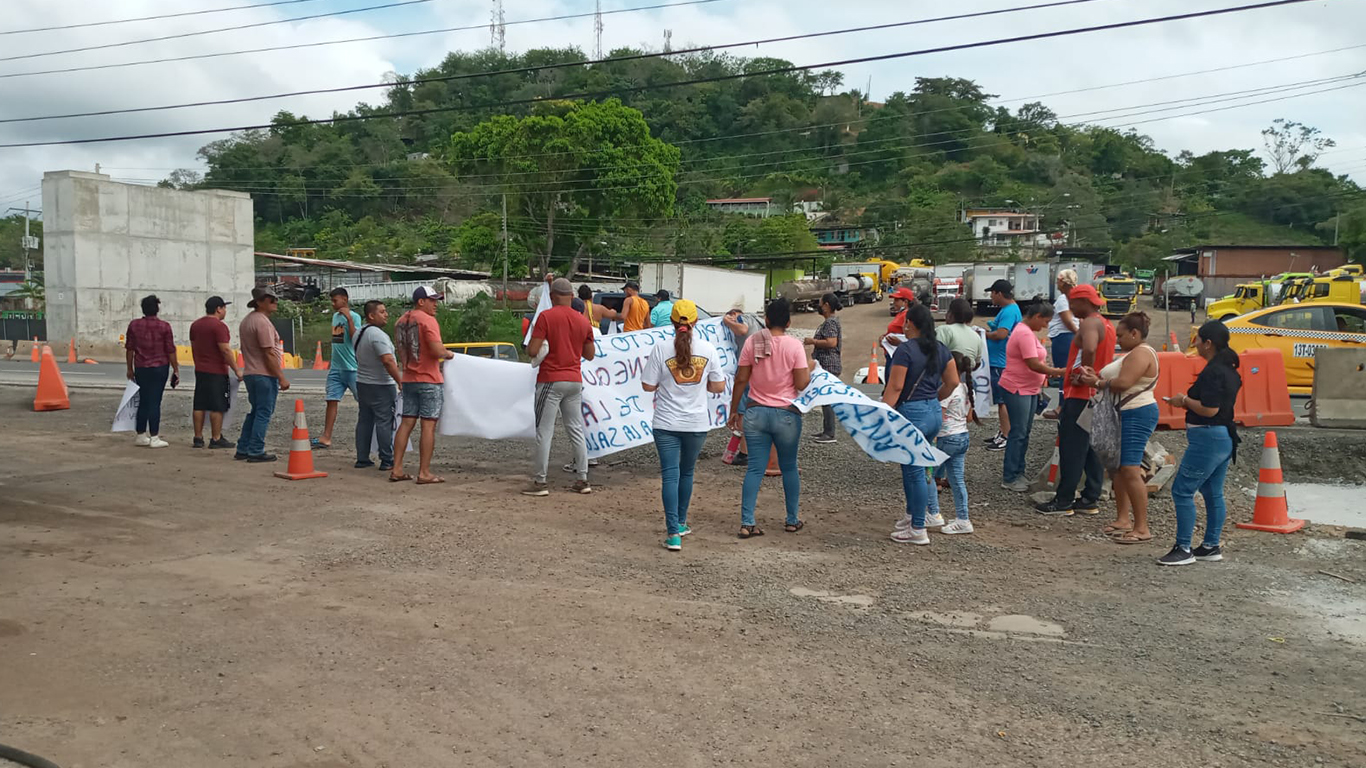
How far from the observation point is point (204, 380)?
11680 mm

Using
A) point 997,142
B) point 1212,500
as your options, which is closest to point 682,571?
point 1212,500

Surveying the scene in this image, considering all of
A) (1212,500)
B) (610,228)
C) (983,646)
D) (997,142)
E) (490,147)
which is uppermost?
(997,142)

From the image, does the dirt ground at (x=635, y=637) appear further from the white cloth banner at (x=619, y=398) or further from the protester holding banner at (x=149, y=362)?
the protester holding banner at (x=149, y=362)

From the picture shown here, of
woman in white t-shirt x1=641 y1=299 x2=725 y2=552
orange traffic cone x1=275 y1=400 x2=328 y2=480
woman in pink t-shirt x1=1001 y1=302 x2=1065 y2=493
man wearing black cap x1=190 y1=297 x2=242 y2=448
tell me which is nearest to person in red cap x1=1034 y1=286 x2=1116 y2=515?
woman in pink t-shirt x1=1001 y1=302 x2=1065 y2=493

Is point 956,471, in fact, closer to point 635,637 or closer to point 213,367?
point 635,637

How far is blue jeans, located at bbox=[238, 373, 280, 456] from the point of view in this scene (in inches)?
431

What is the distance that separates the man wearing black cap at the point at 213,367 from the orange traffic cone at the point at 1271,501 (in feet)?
33.5

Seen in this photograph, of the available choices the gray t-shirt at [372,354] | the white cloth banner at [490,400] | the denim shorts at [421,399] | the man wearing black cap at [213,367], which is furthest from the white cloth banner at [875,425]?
the man wearing black cap at [213,367]

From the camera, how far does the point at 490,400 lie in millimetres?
10680

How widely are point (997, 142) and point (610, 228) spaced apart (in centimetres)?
8428

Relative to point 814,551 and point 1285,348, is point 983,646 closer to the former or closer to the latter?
point 814,551

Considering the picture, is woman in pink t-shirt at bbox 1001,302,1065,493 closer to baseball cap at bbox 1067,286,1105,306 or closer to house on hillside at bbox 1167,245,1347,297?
baseball cap at bbox 1067,286,1105,306

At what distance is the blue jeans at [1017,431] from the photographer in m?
9.55

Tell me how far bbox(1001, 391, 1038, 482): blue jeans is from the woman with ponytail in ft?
7.27
